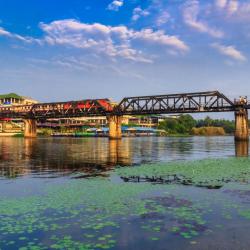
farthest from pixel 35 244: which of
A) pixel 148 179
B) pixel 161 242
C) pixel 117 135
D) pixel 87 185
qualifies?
pixel 117 135

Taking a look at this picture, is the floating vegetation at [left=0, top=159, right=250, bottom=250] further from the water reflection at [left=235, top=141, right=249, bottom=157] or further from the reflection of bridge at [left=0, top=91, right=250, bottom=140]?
the reflection of bridge at [left=0, top=91, right=250, bottom=140]

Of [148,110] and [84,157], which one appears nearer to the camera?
[84,157]

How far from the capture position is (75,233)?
1281cm

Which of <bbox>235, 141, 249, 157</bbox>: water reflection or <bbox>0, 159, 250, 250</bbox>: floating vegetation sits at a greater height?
<bbox>0, 159, 250, 250</bbox>: floating vegetation

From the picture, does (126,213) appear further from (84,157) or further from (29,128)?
(29,128)

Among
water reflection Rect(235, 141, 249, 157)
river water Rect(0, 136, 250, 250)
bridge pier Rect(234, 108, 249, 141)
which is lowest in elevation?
water reflection Rect(235, 141, 249, 157)

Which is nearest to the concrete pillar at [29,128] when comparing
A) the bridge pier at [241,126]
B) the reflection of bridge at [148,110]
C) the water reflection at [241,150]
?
the reflection of bridge at [148,110]

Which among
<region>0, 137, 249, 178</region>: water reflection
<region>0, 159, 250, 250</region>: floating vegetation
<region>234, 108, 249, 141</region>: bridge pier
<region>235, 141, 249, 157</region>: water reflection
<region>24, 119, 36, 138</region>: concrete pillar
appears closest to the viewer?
<region>0, 159, 250, 250</region>: floating vegetation

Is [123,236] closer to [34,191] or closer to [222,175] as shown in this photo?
[34,191]

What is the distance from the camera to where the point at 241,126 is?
121 meters

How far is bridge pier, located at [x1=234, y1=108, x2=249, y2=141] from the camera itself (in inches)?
4690

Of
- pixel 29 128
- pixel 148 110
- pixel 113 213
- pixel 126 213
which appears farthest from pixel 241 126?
pixel 113 213

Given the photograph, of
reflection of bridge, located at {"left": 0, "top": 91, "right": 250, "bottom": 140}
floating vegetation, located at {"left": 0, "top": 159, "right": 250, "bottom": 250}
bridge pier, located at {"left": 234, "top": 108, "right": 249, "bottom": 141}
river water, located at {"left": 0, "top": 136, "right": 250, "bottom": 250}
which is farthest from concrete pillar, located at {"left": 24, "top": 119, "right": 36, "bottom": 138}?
floating vegetation, located at {"left": 0, "top": 159, "right": 250, "bottom": 250}

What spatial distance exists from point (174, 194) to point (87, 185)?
7062 millimetres
